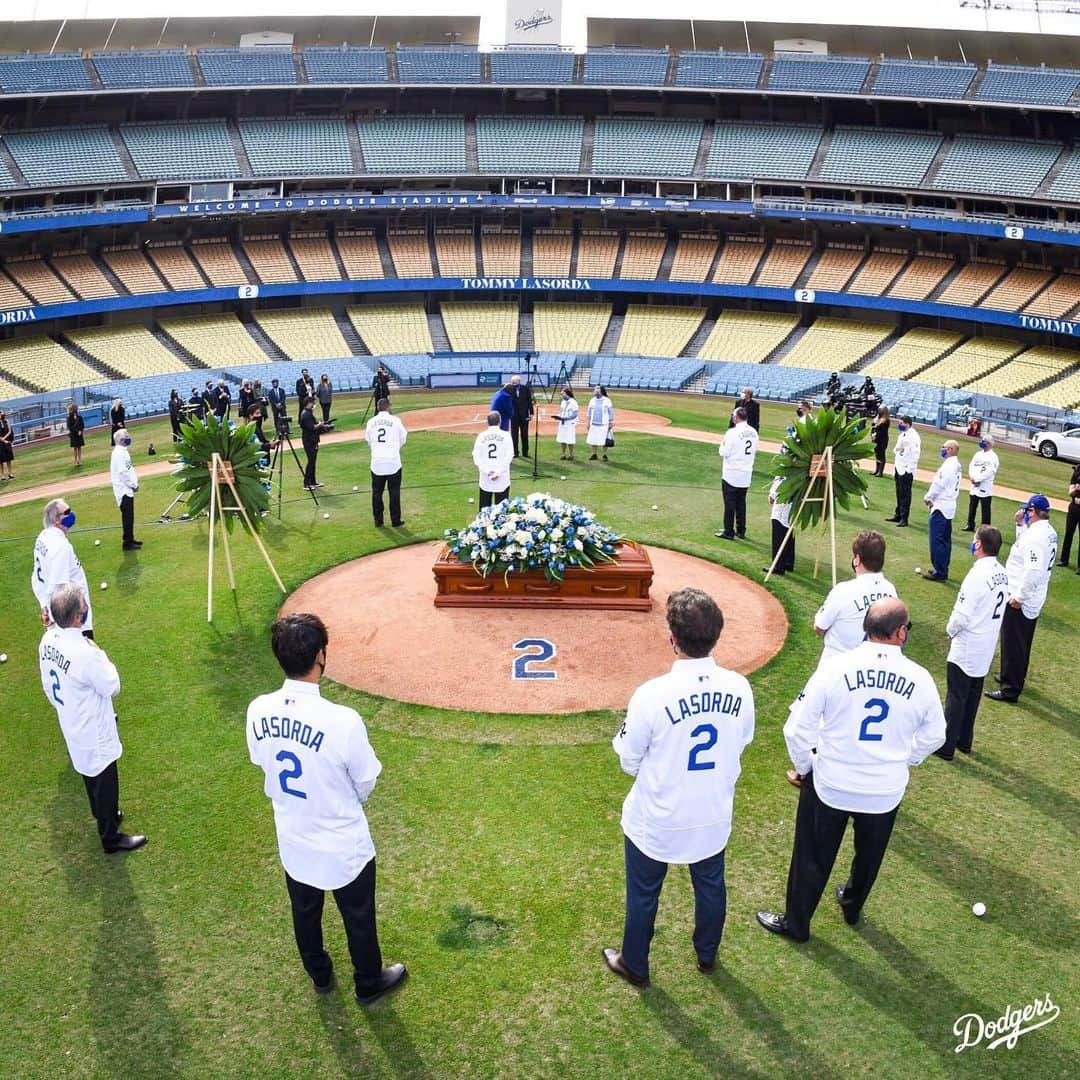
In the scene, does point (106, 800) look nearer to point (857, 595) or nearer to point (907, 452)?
point (857, 595)

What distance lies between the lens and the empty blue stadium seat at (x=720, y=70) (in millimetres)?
46031

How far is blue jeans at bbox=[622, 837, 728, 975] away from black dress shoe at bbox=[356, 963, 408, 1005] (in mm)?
1664

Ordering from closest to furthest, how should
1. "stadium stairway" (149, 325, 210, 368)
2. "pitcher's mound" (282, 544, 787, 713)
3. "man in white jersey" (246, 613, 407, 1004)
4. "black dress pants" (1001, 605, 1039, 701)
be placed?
"man in white jersey" (246, 613, 407, 1004) < "black dress pants" (1001, 605, 1039, 701) < "pitcher's mound" (282, 544, 787, 713) < "stadium stairway" (149, 325, 210, 368)

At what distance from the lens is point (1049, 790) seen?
31.8ft

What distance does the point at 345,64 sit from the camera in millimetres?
47344

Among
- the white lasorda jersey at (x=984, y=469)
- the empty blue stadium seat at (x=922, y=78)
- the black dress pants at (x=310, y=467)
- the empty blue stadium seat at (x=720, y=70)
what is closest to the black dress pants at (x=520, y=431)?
the black dress pants at (x=310, y=467)

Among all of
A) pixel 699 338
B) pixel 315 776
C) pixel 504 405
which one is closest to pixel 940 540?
pixel 504 405

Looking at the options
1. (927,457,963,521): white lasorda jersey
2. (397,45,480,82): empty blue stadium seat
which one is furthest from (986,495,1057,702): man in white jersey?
(397,45,480,82): empty blue stadium seat

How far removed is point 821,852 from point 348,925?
3.47 meters

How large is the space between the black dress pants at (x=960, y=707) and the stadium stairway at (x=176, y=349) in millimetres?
35196

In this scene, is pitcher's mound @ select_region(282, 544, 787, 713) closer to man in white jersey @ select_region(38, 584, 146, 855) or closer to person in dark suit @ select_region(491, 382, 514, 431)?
man in white jersey @ select_region(38, 584, 146, 855)

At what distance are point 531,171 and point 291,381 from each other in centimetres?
1699

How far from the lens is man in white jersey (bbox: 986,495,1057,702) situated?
35.8ft

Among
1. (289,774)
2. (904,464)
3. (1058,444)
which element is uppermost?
(289,774)
